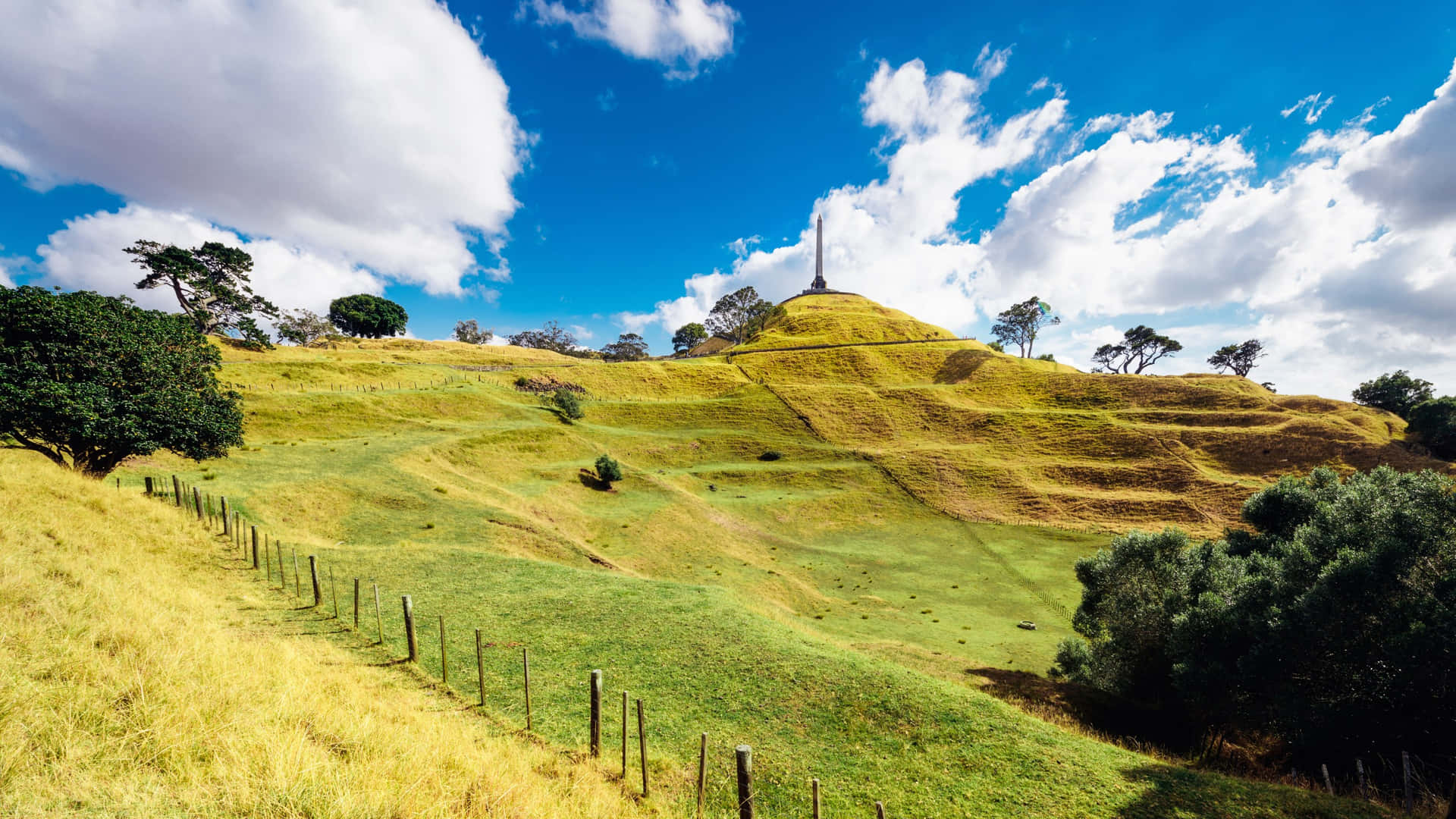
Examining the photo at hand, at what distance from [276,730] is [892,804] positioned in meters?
12.3

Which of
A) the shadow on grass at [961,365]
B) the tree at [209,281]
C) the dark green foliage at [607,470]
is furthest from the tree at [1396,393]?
the tree at [209,281]

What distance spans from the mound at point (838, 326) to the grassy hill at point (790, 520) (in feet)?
49.5

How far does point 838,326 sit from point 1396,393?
95.8 metres

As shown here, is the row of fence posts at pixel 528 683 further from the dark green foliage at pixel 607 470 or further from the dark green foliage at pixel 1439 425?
the dark green foliage at pixel 1439 425

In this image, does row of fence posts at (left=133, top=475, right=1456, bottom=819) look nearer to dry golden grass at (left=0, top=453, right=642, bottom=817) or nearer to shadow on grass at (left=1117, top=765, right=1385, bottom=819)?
dry golden grass at (left=0, top=453, right=642, bottom=817)

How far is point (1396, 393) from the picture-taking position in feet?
255

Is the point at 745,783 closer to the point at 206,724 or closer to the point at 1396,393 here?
the point at 206,724

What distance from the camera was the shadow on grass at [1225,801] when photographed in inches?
424

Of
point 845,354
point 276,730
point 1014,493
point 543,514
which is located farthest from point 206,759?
point 845,354

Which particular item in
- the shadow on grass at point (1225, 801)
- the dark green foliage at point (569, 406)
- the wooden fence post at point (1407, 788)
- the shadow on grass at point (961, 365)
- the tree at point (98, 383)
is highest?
the shadow on grass at point (961, 365)

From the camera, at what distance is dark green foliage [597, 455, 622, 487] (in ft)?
165

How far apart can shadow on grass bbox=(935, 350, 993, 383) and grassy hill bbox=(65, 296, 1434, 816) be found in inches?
35.7

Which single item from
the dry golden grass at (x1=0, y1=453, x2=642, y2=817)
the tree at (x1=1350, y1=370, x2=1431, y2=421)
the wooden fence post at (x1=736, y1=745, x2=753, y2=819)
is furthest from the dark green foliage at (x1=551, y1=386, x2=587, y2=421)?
the tree at (x1=1350, y1=370, x2=1431, y2=421)

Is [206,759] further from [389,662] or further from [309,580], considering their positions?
[309,580]
